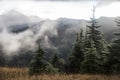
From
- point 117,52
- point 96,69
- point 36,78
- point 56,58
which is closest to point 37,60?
point 96,69

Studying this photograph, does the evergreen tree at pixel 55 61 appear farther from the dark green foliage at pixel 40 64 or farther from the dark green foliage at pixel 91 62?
the dark green foliage at pixel 40 64

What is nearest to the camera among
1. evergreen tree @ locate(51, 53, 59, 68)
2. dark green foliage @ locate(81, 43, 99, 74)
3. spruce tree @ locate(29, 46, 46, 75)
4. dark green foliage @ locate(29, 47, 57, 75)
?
dark green foliage @ locate(29, 47, 57, 75)

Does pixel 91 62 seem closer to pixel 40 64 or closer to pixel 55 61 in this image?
pixel 40 64

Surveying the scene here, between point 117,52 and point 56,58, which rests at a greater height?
point 117,52

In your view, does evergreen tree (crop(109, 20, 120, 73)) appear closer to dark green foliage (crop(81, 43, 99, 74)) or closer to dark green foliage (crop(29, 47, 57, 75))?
dark green foliage (crop(81, 43, 99, 74))

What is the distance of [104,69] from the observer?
25.1 metres

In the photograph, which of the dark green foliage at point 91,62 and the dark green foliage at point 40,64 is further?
the dark green foliage at point 91,62

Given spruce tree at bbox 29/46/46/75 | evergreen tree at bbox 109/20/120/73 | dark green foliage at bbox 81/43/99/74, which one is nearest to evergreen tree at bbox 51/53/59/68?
evergreen tree at bbox 109/20/120/73

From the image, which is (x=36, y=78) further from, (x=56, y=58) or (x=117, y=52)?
(x=56, y=58)

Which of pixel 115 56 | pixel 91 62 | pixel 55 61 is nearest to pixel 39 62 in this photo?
pixel 91 62

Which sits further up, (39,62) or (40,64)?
(39,62)

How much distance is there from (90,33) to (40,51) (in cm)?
1556

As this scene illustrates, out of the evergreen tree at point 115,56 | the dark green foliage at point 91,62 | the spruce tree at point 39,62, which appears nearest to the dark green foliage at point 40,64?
the spruce tree at point 39,62

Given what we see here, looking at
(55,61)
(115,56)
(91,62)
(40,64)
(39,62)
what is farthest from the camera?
(55,61)
